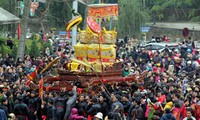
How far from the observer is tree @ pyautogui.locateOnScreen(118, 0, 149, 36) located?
4847cm

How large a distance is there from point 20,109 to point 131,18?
30.3m

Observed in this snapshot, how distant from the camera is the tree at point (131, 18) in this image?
48469 mm

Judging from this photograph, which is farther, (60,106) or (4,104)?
(60,106)

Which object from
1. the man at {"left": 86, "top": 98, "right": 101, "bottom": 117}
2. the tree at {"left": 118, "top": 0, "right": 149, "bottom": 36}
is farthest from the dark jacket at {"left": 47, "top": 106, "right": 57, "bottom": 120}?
the tree at {"left": 118, "top": 0, "right": 149, "bottom": 36}

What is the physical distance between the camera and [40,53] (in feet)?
112

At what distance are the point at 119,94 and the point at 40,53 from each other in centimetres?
1503

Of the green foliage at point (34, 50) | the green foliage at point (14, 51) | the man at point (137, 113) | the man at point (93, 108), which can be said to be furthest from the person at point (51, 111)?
the green foliage at point (34, 50)

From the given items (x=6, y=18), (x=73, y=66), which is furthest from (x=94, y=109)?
(x=6, y=18)

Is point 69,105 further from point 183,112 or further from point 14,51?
point 14,51

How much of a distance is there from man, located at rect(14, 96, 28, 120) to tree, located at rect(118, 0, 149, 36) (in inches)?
1185

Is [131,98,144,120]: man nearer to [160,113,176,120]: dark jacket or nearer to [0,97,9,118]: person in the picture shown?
[160,113,176,120]: dark jacket

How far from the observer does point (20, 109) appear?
18828 millimetres

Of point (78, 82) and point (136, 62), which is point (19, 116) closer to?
point (78, 82)

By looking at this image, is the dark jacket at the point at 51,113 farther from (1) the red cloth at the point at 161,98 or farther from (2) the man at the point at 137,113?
(1) the red cloth at the point at 161,98
